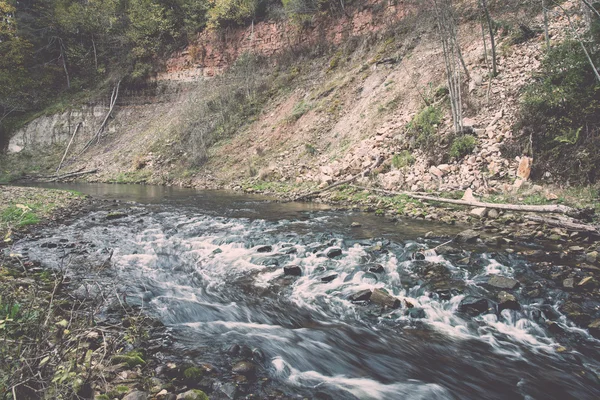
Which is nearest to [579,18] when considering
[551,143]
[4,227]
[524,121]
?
[524,121]

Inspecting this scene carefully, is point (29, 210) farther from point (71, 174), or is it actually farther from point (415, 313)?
point (71, 174)

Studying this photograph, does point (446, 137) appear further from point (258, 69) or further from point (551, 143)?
point (258, 69)

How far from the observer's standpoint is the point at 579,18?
10.8m

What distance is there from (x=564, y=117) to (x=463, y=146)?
8.26ft

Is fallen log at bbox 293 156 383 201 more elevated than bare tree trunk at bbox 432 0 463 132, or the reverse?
bare tree trunk at bbox 432 0 463 132

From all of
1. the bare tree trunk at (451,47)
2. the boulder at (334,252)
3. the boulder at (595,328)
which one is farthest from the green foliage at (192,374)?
the bare tree trunk at (451,47)

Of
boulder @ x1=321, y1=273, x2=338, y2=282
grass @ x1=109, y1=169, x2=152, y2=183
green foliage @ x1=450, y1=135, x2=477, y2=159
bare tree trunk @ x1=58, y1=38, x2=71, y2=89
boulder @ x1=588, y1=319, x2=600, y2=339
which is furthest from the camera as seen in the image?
bare tree trunk @ x1=58, y1=38, x2=71, y2=89

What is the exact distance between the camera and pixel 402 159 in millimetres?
11344

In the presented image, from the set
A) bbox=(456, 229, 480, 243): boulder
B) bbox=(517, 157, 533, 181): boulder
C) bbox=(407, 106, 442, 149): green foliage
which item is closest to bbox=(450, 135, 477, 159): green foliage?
bbox=(407, 106, 442, 149): green foliage

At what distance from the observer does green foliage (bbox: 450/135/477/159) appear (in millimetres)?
9750

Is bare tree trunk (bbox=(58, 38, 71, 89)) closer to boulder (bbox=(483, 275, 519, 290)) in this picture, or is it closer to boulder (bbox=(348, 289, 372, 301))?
boulder (bbox=(348, 289, 372, 301))

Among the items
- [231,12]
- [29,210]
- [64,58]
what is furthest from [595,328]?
[64,58]

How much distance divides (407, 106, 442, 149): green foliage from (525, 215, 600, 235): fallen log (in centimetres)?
475

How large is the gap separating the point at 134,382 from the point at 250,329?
1520 mm
